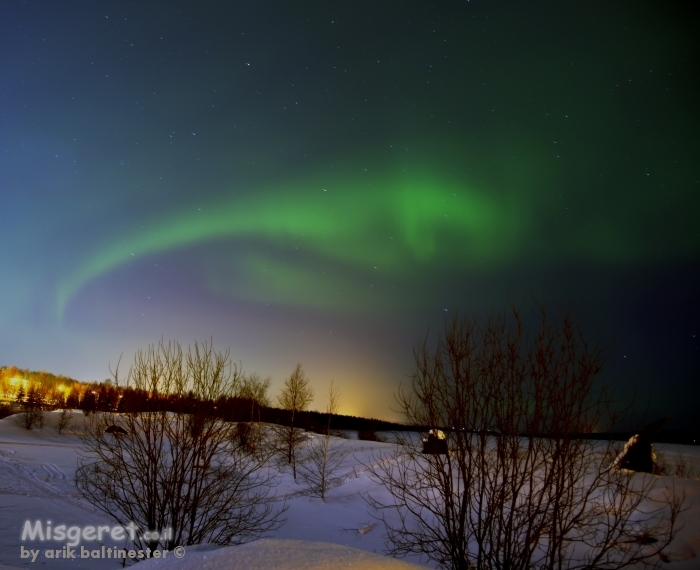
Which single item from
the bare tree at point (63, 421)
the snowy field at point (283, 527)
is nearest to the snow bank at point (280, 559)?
the snowy field at point (283, 527)

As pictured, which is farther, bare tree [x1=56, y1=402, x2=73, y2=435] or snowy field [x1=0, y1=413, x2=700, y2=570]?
bare tree [x1=56, y1=402, x2=73, y2=435]

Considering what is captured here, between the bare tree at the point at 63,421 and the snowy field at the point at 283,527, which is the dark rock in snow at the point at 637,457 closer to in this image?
the snowy field at the point at 283,527

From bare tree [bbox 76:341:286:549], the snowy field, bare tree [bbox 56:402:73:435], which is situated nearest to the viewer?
the snowy field

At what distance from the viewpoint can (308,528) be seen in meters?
18.7

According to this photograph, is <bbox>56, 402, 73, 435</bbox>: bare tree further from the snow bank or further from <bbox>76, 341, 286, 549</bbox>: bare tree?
the snow bank

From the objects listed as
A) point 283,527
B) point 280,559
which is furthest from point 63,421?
point 280,559

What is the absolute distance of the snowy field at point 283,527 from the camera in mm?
3654

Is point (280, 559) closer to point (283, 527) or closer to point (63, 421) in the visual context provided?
point (283, 527)

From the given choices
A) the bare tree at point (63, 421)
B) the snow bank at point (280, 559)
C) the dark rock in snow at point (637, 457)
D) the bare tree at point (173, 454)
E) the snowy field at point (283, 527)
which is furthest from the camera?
the bare tree at point (63, 421)

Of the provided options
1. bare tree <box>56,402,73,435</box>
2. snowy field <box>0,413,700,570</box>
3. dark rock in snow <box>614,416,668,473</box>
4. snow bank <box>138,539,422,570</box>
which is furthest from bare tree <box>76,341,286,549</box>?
bare tree <box>56,402,73,435</box>

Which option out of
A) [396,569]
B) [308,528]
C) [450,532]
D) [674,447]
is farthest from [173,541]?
[674,447]

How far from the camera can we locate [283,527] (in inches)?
750

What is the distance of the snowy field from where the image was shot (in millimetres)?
3654

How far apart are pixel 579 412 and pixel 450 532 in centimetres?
262
